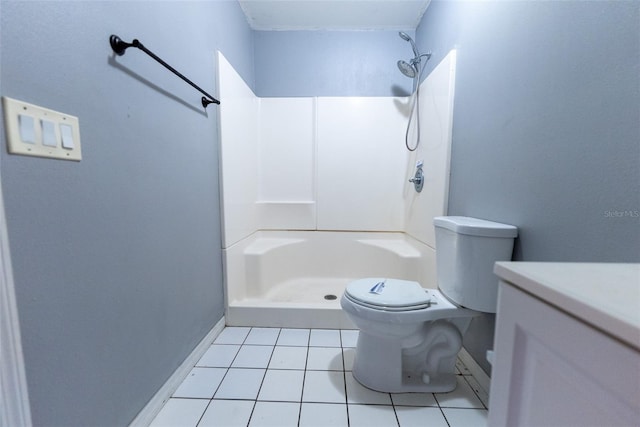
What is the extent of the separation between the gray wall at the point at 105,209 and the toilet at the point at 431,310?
799 mm

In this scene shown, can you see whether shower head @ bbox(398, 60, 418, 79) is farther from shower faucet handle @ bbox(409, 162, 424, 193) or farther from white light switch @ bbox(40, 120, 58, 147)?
white light switch @ bbox(40, 120, 58, 147)

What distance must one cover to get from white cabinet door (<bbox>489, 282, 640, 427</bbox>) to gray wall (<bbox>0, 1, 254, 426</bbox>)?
991mm

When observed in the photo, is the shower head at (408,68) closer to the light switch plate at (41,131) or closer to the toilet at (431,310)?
the toilet at (431,310)

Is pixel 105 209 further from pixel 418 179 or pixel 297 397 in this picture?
pixel 418 179

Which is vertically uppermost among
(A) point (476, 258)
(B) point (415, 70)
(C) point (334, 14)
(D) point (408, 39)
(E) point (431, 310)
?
(C) point (334, 14)

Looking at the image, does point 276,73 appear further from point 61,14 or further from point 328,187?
point 61,14

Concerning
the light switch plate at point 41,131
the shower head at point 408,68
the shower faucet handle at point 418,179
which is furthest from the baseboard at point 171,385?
the shower head at point 408,68

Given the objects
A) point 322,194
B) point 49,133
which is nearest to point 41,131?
point 49,133

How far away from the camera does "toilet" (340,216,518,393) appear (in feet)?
3.03

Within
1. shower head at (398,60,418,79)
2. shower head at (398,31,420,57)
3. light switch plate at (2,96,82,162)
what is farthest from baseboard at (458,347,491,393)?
shower head at (398,31,420,57)

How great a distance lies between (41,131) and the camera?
556mm

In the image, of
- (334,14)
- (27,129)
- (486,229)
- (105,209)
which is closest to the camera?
(27,129)

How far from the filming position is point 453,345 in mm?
1074

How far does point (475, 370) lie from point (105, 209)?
163cm
